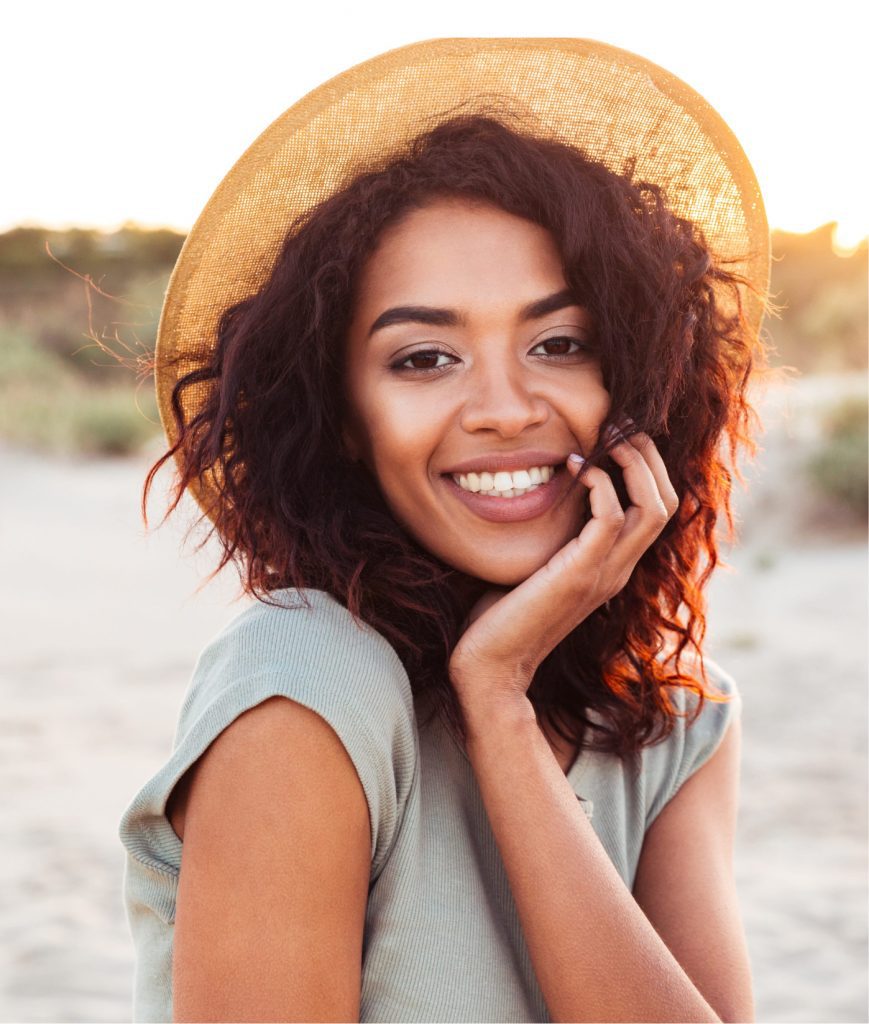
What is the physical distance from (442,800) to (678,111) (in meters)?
1.46

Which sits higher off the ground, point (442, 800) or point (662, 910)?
point (442, 800)

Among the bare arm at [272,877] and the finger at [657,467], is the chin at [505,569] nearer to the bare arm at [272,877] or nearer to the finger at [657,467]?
the finger at [657,467]

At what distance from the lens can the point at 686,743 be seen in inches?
95.2

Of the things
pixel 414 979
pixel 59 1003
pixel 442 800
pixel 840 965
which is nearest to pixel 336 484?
pixel 442 800

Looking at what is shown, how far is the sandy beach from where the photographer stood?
13.7ft

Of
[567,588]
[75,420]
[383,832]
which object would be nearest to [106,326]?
[567,588]

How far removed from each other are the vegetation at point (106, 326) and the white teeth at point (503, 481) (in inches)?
29.0

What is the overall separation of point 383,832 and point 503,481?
25.6 inches

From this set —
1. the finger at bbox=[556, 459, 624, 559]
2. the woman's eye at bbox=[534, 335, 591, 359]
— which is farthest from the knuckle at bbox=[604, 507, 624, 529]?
the woman's eye at bbox=[534, 335, 591, 359]

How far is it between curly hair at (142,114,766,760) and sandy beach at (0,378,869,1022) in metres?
0.59

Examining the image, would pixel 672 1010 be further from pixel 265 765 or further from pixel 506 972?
pixel 265 765

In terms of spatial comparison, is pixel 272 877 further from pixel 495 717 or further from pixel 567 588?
pixel 567 588

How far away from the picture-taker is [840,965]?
419 centimetres

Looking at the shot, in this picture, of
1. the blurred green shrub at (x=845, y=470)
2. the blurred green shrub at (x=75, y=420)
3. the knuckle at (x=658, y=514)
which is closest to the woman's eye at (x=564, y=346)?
the knuckle at (x=658, y=514)
